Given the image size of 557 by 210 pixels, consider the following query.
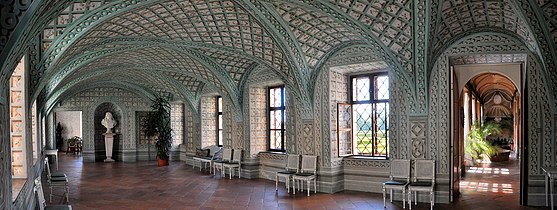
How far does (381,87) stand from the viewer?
977 cm

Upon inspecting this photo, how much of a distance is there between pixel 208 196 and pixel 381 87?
435 cm

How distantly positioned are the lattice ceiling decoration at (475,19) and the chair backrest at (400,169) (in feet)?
7.12

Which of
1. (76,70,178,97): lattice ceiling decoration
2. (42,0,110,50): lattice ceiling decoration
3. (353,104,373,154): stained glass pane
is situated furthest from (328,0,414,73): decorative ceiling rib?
(76,70,178,97): lattice ceiling decoration

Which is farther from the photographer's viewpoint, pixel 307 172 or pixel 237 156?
pixel 237 156

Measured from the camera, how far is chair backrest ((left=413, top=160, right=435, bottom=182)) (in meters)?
8.11

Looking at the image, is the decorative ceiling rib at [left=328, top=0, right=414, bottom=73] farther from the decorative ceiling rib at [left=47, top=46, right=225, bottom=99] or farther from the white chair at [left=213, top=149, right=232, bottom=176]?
the white chair at [left=213, top=149, right=232, bottom=176]

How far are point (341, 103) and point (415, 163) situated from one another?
225 cm

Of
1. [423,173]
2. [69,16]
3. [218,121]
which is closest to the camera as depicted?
[69,16]

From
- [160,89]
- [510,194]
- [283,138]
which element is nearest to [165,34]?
[283,138]

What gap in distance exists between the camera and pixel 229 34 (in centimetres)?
916

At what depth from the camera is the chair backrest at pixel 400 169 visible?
8331 millimetres

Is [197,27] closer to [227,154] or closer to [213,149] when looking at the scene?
[227,154]

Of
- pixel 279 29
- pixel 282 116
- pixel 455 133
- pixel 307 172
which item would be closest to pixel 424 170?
pixel 455 133

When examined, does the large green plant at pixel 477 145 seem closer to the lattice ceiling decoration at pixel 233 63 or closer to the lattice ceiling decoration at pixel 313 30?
the lattice ceiling decoration at pixel 313 30
